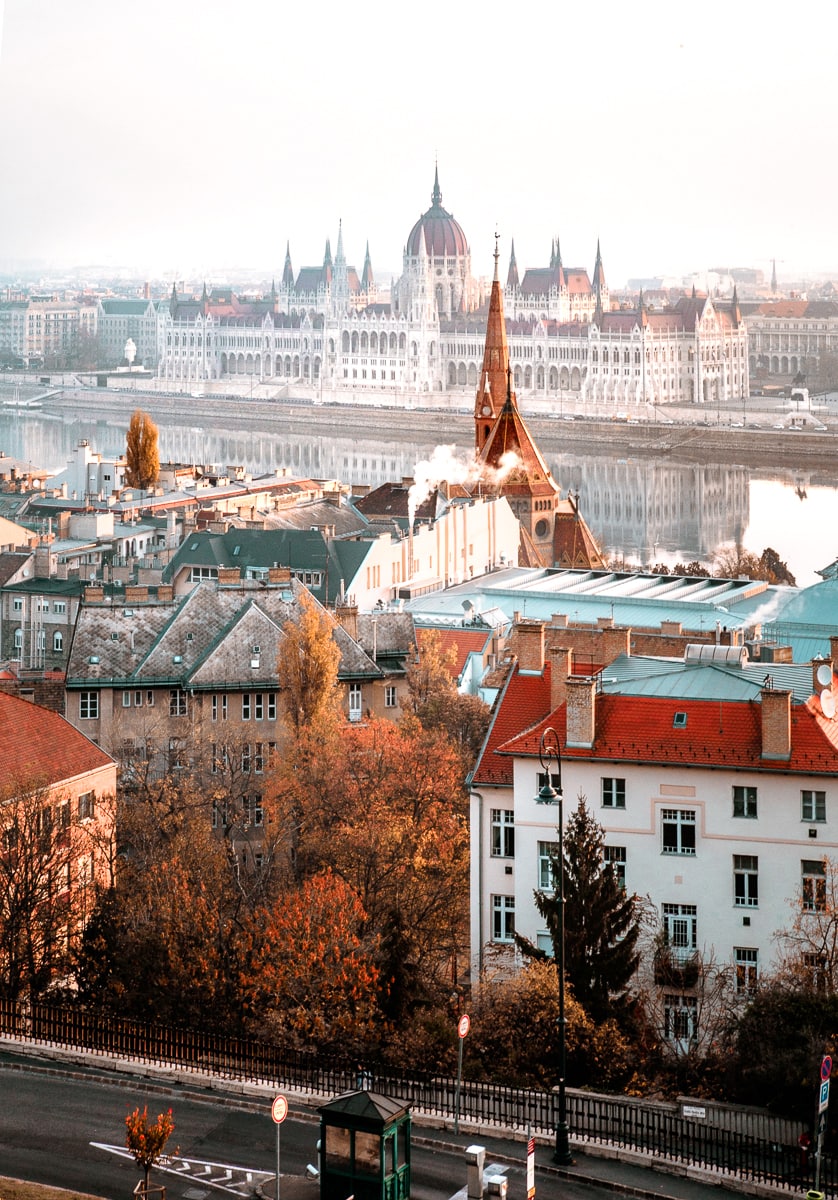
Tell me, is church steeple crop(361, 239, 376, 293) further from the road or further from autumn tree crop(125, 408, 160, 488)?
the road

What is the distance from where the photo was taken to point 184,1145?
744 cm

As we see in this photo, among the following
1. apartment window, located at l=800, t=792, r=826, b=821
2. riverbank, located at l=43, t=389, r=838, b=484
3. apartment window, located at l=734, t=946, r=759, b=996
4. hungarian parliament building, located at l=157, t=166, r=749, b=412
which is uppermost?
hungarian parliament building, located at l=157, t=166, r=749, b=412

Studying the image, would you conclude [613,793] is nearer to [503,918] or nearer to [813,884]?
[503,918]

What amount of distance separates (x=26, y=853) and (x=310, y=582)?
1106 centimetres

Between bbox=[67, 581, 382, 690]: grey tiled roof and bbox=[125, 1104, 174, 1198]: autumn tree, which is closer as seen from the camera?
bbox=[125, 1104, 174, 1198]: autumn tree

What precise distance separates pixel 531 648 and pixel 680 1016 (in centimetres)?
278

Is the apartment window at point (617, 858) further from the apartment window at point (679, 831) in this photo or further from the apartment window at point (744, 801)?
the apartment window at point (744, 801)

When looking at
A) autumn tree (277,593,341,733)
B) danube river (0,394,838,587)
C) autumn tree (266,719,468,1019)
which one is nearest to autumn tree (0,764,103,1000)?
autumn tree (266,719,468,1019)

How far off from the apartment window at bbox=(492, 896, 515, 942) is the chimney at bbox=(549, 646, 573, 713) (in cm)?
100

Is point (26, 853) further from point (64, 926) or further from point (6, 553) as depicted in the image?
point (6, 553)

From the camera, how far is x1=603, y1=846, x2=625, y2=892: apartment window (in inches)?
414

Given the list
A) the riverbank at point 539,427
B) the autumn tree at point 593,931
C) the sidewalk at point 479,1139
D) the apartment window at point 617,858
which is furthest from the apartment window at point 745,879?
the riverbank at point 539,427

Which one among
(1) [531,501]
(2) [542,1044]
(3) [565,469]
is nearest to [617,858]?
(2) [542,1044]

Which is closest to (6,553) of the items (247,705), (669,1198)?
(247,705)
